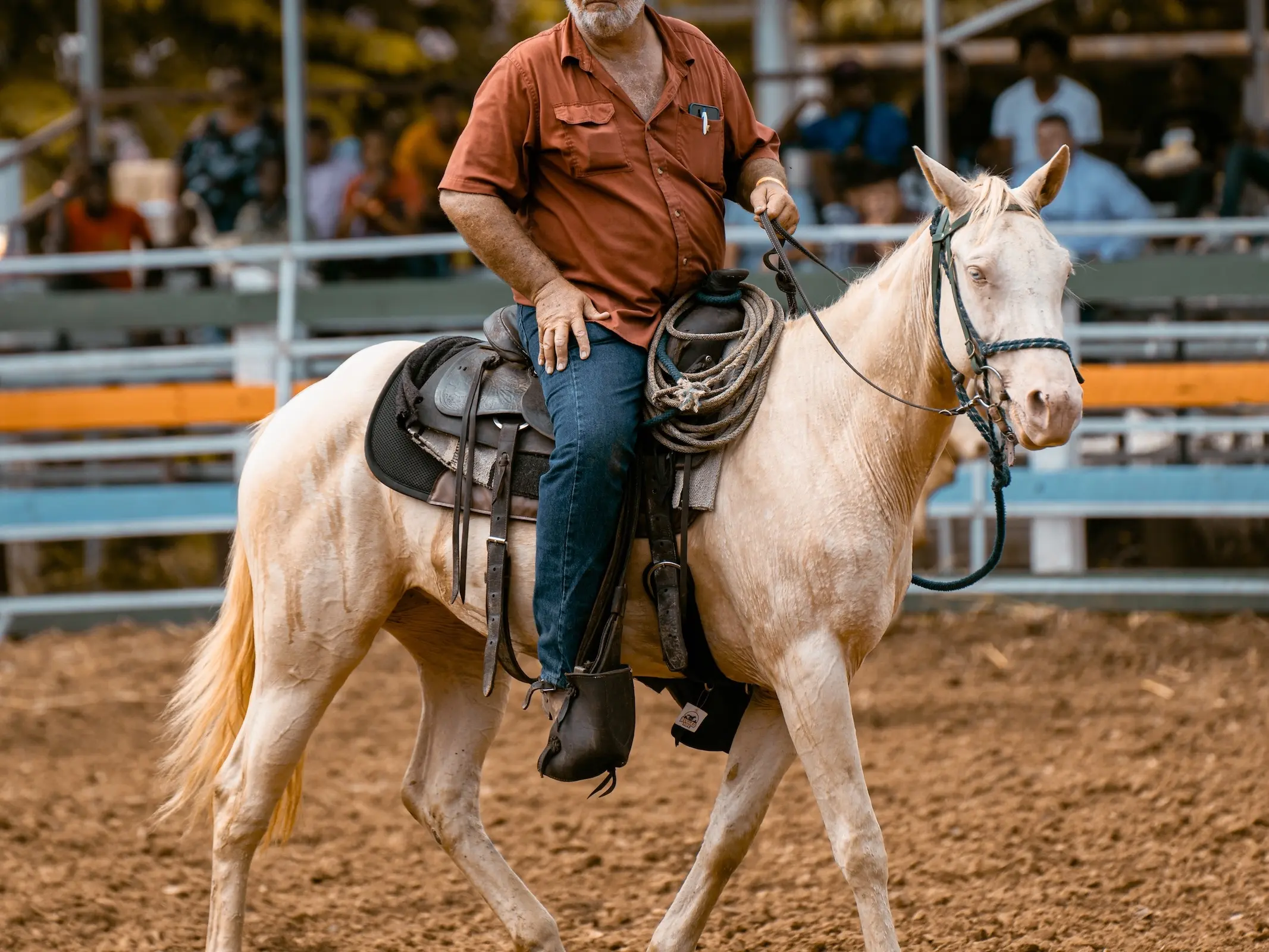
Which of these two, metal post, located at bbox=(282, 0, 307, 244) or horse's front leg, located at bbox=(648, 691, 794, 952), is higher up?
metal post, located at bbox=(282, 0, 307, 244)

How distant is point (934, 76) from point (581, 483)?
6.35 metres

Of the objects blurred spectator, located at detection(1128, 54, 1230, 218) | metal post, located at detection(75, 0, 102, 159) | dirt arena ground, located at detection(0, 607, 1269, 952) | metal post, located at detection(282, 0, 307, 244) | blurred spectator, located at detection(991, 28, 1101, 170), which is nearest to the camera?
dirt arena ground, located at detection(0, 607, 1269, 952)

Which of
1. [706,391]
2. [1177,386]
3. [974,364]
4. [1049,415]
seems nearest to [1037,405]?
[1049,415]

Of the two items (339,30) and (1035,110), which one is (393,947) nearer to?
(1035,110)

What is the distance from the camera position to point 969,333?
3445 millimetres

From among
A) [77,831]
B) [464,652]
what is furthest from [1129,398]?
[77,831]

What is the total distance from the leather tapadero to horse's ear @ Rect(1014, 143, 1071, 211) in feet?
4.94

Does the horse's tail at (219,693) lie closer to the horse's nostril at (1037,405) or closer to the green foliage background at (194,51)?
the horse's nostril at (1037,405)

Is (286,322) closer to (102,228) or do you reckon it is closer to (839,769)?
(102,228)

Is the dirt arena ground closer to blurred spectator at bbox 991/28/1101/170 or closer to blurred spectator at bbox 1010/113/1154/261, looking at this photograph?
blurred spectator at bbox 1010/113/1154/261

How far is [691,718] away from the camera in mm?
4133

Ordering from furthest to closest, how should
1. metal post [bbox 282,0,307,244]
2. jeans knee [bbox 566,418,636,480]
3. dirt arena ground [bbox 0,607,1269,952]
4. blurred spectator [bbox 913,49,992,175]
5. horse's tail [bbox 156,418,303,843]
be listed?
blurred spectator [bbox 913,49,992,175], metal post [bbox 282,0,307,244], dirt arena ground [bbox 0,607,1269,952], horse's tail [bbox 156,418,303,843], jeans knee [bbox 566,418,636,480]

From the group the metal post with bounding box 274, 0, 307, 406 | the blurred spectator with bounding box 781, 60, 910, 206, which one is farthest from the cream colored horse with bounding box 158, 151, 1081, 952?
the blurred spectator with bounding box 781, 60, 910, 206

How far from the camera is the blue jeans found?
374 centimetres
